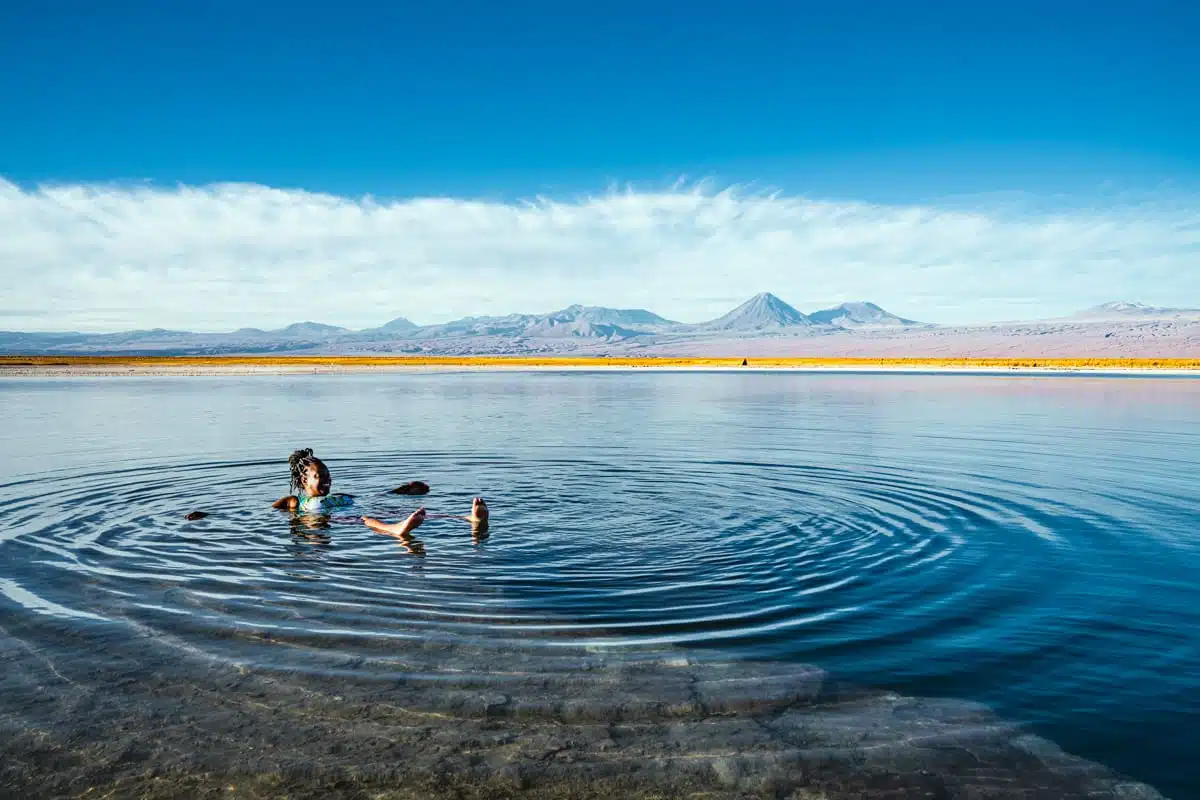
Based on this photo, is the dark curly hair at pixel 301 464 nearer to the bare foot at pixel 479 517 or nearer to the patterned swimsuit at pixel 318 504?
the patterned swimsuit at pixel 318 504

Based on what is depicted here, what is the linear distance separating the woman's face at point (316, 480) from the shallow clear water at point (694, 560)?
1.93 ft

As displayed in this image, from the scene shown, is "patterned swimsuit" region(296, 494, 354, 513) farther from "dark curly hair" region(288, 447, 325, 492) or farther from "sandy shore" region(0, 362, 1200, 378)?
"sandy shore" region(0, 362, 1200, 378)

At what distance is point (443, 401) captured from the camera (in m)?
51.8

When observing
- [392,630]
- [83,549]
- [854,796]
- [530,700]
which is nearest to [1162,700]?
[854,796]

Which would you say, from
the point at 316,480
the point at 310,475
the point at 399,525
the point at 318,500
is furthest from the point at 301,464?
the point at 399,525

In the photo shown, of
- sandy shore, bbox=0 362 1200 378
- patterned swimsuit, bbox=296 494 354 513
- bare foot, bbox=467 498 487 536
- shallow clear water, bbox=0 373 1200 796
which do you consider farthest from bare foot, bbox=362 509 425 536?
sandy shore, bbox=0 362 1200 378

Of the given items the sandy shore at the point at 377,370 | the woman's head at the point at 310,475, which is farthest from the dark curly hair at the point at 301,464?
the sandy shore at the point at 377,370

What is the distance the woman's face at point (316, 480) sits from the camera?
608 inches

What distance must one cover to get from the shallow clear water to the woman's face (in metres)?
0.59

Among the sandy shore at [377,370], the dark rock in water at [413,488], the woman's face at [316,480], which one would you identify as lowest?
the sandy shore at [377,370]

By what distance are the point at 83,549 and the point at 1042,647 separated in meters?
13.3

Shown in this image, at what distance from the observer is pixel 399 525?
1384 centimetres

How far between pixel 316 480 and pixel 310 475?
0.22 m

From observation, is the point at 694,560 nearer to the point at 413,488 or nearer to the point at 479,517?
the point at 479,517
